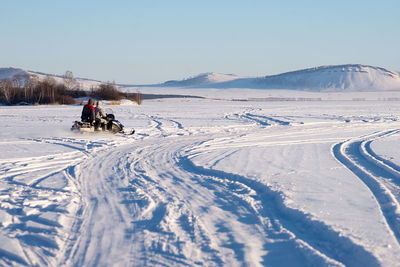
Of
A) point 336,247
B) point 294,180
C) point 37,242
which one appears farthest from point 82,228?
point 294,180

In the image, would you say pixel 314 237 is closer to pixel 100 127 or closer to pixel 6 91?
pixel 100 127

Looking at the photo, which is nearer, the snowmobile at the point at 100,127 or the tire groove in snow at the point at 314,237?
the tire groove in snow at the point at 314,237

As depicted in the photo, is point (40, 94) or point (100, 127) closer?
point (100, 127)

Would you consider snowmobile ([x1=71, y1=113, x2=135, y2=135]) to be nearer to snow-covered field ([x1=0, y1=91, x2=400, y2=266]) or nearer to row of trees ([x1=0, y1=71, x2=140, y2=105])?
snow-covered field ([x1=0, y1=91, x2=400, y2=266])

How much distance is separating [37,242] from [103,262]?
981 mm

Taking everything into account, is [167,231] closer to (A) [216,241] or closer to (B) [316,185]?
(A) [216,241]

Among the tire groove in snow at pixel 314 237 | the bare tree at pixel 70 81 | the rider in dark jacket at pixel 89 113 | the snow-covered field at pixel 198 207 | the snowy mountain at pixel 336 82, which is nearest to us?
the tire groove in snow at pixel 314 237

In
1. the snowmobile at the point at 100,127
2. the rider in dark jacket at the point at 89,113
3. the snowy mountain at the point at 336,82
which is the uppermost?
the snowy mountain at the point at 336,82

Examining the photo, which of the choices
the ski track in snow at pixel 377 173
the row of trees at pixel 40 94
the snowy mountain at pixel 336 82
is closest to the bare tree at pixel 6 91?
the row of trees at pixel 40 94

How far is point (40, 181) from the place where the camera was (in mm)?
8797

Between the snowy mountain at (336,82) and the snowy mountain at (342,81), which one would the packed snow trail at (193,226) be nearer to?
the snowy mountain at (336,82)

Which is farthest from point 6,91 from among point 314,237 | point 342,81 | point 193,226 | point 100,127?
point 342,81

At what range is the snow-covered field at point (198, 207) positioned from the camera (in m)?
5.04

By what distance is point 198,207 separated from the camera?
6883mm
